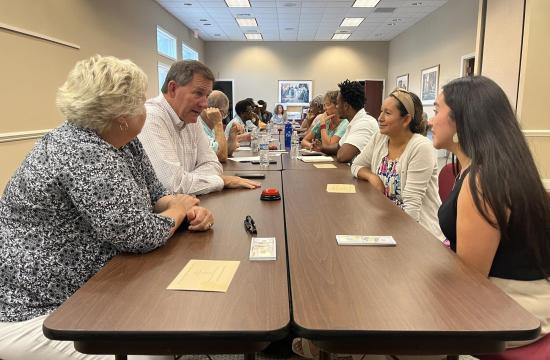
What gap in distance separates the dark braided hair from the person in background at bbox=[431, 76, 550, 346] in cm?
221

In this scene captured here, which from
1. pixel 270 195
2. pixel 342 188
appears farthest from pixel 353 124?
pixel 270 195

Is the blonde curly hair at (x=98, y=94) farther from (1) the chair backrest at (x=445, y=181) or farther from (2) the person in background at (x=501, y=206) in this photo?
(1) the chair backrest at (x=445, y=181)

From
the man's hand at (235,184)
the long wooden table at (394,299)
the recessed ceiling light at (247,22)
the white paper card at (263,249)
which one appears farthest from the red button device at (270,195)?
the recessed ceiling light at (247,22)

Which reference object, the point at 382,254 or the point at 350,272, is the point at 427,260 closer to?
the point at 382,254

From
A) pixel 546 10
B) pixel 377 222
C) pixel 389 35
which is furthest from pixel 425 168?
pixel 389 35

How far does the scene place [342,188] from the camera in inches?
83.9

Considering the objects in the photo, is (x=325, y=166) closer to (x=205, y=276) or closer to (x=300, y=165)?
(x=300, y=165)

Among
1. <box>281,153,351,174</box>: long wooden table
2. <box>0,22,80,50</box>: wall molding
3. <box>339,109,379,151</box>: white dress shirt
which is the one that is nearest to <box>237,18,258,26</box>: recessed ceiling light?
<box>0,22,80,50</box>: wall molding

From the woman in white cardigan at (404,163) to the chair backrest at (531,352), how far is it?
0.85 metres

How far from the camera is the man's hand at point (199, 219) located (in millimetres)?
1395

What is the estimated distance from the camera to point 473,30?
725 centimetres

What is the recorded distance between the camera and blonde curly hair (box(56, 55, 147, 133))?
1.14 m

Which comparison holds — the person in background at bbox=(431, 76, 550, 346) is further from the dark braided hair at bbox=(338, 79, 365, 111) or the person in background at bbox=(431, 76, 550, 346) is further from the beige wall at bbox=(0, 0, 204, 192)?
the beige wall at bbox=(0, 0, 204, 192)

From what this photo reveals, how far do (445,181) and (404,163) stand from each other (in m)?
0.30
